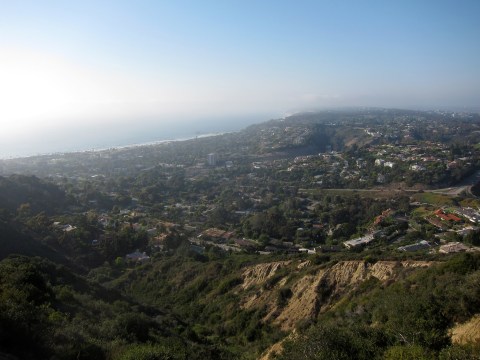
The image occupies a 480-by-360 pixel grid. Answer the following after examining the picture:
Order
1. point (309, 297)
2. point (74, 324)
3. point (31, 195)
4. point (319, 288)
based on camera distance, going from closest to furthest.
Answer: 1. point (74, 324)
2. point (309, 297)
3. point (319, 288)
4. point (31, 195)

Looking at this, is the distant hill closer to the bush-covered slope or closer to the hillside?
the hillside

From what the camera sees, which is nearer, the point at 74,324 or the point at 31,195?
the point at 74,324

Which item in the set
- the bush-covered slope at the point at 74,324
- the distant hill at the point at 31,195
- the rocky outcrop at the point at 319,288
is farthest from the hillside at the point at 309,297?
the distant hill at the point at 31,195

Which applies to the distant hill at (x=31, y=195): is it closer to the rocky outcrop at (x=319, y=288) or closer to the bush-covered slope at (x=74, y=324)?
the bush-covered slope at (x=74, y=324)

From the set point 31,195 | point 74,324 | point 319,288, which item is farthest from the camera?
point 31,195

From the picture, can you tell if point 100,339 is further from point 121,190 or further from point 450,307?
point 121,190

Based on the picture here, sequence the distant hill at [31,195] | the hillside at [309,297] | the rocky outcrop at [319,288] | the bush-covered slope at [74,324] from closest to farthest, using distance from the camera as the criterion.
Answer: the bush-covered slope at [74,324] → the hillside at [309,297] → the rocky outcrop at [319,288] → the distant hill at [31,195]

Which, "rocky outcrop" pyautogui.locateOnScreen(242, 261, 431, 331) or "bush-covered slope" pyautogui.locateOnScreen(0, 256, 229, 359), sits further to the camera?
"rocky outcrop" pyautogui.locateOnScreen(242, 261, 431, 331)

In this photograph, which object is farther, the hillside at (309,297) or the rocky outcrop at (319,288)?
the rocky outcrop at (319,288)

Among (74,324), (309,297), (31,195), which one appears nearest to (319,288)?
(309,297)

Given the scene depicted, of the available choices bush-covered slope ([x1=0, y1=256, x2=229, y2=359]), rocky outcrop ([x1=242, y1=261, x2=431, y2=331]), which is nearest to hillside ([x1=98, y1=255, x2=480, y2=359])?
rocky outcrop ([x1=242, y1=261, x2=431, y2=331])

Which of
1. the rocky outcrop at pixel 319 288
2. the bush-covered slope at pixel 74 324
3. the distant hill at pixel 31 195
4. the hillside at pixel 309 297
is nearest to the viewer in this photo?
the bush-covered slope at pixel 74 324

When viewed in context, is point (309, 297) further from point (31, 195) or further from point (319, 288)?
point (31, 195)
